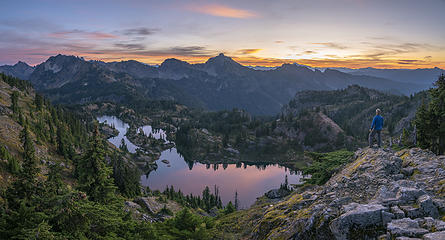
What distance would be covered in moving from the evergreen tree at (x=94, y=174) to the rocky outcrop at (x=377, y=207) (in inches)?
554

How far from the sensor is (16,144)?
53.0 metres

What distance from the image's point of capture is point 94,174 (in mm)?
23625

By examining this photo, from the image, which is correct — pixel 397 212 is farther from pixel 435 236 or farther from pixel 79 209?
pixel 79 209

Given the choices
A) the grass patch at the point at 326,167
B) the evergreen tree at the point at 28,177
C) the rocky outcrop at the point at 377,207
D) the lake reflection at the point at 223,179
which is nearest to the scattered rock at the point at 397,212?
the rocky outcrop at the point at 377,207

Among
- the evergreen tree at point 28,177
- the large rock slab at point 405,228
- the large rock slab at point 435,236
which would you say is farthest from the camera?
the evergreen tree at point 28,177

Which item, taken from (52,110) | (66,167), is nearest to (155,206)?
(66,167)

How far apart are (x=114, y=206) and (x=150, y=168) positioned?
16128cm

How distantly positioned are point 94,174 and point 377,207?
22.3 meters

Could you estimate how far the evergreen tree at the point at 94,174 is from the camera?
23.4 m

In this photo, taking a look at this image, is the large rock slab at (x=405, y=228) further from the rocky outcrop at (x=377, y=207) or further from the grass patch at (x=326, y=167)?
the grass patch at (x=326, y=167)

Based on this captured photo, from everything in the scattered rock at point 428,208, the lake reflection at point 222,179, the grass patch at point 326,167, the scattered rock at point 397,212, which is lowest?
the lake reflection at point 222,179

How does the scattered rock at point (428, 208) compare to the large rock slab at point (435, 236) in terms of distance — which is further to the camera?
the scattered rock at point (428, 208)

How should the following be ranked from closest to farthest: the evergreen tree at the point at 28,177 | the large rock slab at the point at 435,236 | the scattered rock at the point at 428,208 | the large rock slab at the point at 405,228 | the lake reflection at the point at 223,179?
the large rock slab at the point at 435,236 → the large rock slab at the point at 405,228 → the scattered rock at the point at 428,208 → the evergreen tree at the point at 28,177 → the lake reflection at the point at 223,179

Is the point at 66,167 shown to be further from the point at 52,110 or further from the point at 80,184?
the point at 52,110
